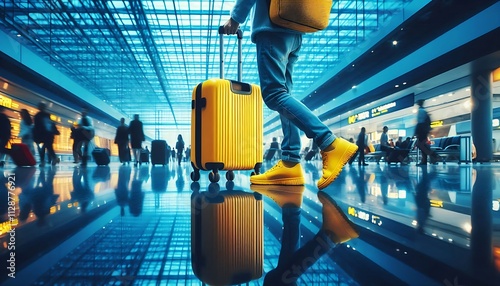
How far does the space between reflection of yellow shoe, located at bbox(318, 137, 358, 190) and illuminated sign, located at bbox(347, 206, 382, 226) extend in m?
0.71

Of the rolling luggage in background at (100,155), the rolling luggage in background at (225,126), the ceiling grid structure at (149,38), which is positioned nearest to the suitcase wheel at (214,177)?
the rolling luggage in background at (225,126)

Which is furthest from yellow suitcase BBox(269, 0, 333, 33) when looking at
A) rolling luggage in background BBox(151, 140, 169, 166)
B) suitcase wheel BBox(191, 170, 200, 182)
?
rolling luggage in background BBox(151, 140, 169, 166)

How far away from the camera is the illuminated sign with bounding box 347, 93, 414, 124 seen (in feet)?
62.2

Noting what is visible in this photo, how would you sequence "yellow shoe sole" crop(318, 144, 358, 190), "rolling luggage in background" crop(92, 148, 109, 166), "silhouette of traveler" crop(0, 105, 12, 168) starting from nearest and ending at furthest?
"yellow shoe sole" crop(318, 144, 358, 190) → "silhouette of traveler" crop(0, 105, 12, 168) → "rolling luggage in background" crop(92, 148, 109, 166)

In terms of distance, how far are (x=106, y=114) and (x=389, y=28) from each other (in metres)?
23.1

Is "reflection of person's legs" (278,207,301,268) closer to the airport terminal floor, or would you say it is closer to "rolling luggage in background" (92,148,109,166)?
the airport terminal floor

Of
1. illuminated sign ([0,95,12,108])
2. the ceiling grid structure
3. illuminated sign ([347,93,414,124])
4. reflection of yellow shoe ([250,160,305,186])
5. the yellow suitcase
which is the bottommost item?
reflection of yellow shoe ([250,160,305,186])

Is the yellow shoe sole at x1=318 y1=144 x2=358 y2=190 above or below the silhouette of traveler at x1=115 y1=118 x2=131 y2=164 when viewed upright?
below

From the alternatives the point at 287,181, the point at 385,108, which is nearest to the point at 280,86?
the point at 287,181

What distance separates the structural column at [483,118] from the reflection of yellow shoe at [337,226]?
17.0 metres

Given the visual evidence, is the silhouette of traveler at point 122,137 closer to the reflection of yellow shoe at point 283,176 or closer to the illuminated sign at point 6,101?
the illuminated sign at point 6,101

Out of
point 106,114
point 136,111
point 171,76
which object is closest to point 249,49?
point 171,76

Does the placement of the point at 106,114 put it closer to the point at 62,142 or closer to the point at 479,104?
the point at 62,142

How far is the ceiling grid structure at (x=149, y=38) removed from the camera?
13.3 meters
